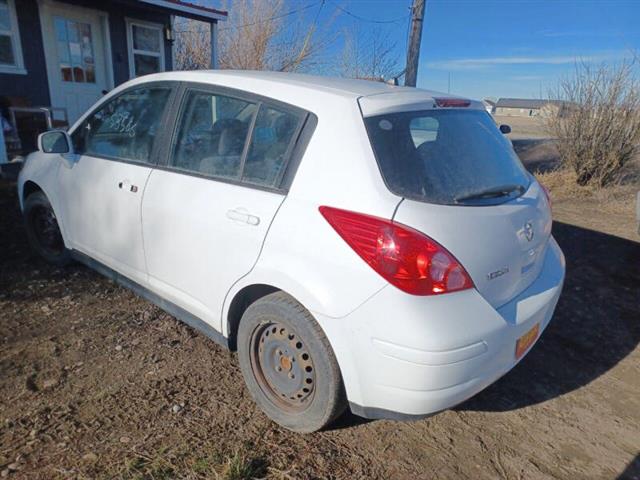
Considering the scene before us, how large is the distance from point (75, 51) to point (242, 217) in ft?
30.4

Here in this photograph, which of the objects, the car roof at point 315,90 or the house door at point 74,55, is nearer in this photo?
the car roof at point 315,90

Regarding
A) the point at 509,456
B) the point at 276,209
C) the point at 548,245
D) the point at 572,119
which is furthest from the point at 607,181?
the point at 276,209

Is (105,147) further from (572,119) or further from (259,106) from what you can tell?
(572,119)

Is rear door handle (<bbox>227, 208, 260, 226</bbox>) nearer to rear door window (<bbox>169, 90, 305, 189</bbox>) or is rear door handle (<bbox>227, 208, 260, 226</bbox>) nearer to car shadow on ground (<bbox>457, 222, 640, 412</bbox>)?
rear door window (<bbox>169, 90, 305, 189</bbox>)

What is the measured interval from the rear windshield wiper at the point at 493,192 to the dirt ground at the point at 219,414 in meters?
1.24

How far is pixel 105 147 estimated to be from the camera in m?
3.35

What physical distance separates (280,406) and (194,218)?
1.14m

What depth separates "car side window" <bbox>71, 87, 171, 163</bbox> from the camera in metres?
3.04

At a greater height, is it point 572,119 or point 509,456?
point 572,119

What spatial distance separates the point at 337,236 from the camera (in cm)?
197

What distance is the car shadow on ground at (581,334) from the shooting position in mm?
2801

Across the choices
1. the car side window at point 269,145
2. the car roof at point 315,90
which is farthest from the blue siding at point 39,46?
the car side window at point 269,145

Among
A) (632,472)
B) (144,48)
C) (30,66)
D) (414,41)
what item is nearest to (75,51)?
(30,66)

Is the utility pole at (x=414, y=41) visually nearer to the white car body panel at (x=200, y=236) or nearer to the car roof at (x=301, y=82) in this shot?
the car roof at (x=301, y=82)
